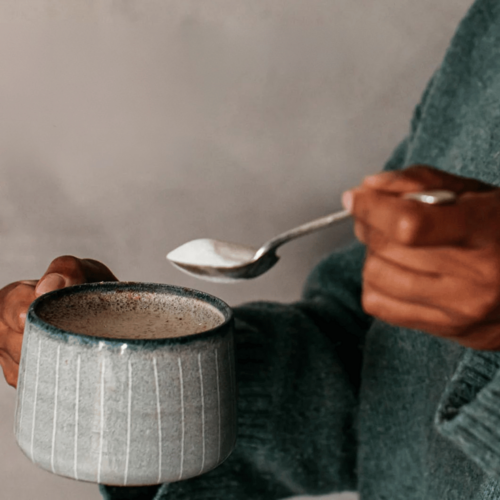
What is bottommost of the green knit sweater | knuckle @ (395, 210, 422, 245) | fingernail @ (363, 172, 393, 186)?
the green knit sweater

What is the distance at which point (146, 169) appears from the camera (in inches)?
23.2

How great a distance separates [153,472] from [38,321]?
0.09m

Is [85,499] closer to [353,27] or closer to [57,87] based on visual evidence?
[57,87]

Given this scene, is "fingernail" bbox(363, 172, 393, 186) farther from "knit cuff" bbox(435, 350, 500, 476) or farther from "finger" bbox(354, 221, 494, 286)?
"knit cuff" bbox(435, 350, 500, 476)

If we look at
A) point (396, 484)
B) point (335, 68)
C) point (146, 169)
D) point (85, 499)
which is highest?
point (335, 68)

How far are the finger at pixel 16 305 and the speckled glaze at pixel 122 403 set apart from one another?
0.45 ft

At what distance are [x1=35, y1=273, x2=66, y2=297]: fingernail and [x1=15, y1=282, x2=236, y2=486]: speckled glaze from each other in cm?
11

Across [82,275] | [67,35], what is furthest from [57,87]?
[82,275]

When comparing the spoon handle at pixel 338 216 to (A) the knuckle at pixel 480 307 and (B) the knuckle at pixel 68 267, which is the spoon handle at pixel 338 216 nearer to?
(A) the knuckle at pixel 480 307

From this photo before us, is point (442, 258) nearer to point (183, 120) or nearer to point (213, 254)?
point (213, 254)

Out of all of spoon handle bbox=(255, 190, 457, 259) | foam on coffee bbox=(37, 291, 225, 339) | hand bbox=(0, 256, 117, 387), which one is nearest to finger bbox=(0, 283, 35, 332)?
hand bbox=(0, 256, 117, 387)

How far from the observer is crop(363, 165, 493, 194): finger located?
0.24m

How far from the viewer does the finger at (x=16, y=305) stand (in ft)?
1.47

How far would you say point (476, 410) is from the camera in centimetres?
32
